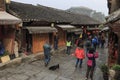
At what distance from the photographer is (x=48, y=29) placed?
1775 centimetres

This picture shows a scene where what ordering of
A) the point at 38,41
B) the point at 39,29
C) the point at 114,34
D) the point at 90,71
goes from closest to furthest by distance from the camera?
1. the point at 90,71
2. the point at 114,34
3. the point at 39,29
4. the point at 38,41

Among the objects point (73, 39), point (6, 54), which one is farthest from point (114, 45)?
point (73, 39)

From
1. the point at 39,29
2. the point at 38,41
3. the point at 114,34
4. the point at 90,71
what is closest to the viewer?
the point at 90,71

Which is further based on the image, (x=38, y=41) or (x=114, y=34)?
(x=38, y=41)

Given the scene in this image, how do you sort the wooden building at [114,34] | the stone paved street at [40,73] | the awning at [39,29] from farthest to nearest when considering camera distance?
the awning at [39,29]
the stone paved street at [40,73]
the wooden building at [114,34]

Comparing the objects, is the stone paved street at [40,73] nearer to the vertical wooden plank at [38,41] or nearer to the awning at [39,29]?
the awning at [39,29]

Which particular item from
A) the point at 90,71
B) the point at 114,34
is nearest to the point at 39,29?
the point at 114,34

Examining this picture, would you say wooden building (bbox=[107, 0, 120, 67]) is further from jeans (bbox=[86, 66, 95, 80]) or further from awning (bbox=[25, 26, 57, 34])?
awning (bbox=[25, 26, 57, 34])

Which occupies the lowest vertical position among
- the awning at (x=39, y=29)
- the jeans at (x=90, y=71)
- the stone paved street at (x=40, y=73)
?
the stone paved street at (x=40, y=73)

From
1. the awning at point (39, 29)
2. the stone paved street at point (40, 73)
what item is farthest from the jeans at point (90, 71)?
the awning at point (39, 29)

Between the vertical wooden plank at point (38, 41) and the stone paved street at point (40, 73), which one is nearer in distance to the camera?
the stone paved street at point (40, 73)

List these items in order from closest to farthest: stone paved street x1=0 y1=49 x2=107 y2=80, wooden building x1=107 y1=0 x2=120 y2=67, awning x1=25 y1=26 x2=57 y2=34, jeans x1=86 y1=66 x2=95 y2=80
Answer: wooden building x1=107 y1=0 x2=120 y2=67, jeans x1=86 y1=66 x2=95 y2=80, stone paved street x1=0 y1=49 x2=107 y2=80, awning x1=25 y1=26 x2=57 y2=34

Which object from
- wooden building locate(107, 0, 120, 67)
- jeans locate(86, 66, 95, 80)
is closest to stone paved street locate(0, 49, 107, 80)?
jeans locate(86, 66, 95, 80)

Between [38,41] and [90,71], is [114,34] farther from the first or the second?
[38,41]
